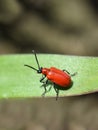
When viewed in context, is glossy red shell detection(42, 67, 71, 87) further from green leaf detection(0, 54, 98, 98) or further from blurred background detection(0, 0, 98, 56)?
blurred background detection(0, 0, 98, 56)

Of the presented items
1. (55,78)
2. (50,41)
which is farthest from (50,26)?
(55,78)

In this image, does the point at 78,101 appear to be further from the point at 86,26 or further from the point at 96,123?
the point at 86,26

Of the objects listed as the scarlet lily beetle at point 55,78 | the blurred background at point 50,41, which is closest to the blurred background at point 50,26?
the blurred background at point 50,41

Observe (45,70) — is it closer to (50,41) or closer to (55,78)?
(55,78)

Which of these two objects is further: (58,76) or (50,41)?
(50,41)

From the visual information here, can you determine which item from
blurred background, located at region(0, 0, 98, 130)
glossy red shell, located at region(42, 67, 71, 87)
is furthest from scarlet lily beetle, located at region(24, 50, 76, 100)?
blurred background, located at region(0, 0, 98, 130)

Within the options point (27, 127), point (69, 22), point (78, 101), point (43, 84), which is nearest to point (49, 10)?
point (69, 22)

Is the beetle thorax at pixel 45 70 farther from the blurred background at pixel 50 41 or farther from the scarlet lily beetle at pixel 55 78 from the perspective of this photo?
the blurred background at pixel 50 41
